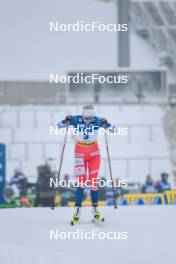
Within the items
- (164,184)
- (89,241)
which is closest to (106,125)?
(89,241)

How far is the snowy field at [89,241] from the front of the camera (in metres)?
6.71

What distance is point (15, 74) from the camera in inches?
880

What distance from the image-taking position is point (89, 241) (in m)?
7.76

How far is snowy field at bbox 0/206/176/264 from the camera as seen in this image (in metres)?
6.71

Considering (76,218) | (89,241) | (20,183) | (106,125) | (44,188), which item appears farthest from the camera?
(20,183)

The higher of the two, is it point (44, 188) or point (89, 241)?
point (44, 188)

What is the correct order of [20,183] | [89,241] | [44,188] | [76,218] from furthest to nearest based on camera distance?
[20,183] → [44,188] → [76,218] → [89,241]

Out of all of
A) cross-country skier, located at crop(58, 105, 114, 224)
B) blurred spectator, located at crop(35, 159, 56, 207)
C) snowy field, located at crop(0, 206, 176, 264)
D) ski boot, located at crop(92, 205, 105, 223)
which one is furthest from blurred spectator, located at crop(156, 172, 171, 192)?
cross-country skier, located at crop(58, 105, 114, 224)

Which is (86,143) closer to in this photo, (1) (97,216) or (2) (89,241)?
(1) (97,216)

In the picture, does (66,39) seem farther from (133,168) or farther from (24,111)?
(133,168)

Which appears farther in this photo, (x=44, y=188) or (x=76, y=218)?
(x=44, y=188)

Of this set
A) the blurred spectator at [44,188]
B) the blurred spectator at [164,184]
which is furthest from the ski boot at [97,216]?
the blurred spectator at [164,184]

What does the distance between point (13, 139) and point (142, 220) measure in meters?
12.7

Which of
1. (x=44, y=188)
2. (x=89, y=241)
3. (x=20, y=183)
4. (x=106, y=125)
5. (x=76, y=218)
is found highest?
(x=106, y=125)
